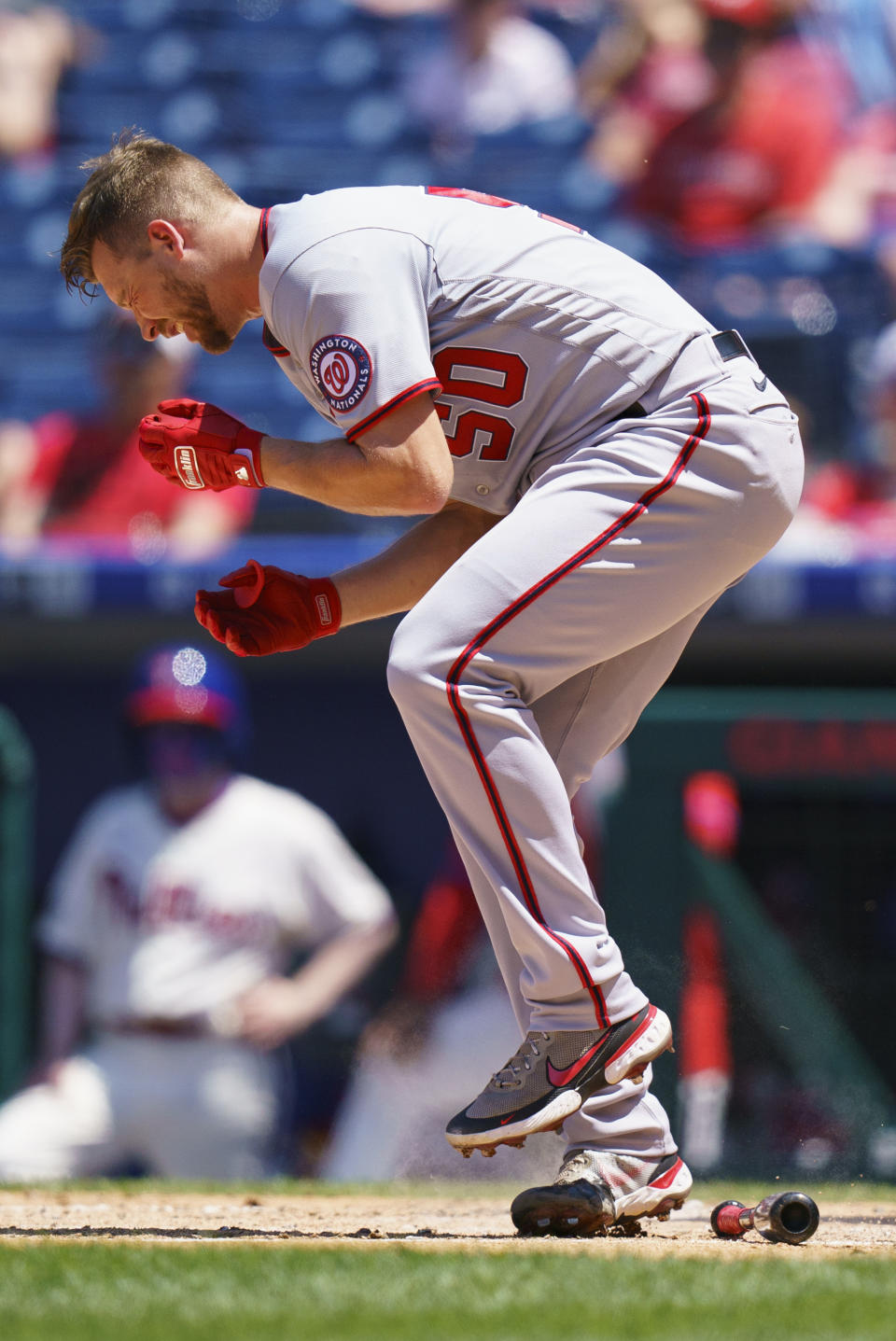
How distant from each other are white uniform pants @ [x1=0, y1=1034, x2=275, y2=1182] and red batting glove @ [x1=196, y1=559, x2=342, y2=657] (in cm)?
273

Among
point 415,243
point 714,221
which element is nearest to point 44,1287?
point 415,243

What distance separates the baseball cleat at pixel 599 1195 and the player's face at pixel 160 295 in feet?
4.68

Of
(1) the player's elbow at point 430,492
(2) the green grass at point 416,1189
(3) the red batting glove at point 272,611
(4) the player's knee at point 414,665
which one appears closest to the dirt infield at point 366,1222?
(2) the green grass at point 416,1189

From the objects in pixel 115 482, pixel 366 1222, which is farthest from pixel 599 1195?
pixel 115 482

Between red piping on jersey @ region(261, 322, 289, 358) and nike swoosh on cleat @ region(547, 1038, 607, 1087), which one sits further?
red piping on jersey @ region(261, 322, 289, 358)

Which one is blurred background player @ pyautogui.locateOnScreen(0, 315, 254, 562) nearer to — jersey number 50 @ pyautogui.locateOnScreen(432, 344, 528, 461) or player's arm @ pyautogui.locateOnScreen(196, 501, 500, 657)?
player's arm @ pyautogui.locateOnScreen(196, 501, 500, 657)

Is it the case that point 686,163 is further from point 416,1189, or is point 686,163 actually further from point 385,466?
point 385,466

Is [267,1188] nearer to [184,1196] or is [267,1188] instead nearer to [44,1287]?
[184,1196]

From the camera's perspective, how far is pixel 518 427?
2.76m

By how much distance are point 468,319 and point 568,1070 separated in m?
1.16

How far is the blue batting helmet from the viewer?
5.47 m

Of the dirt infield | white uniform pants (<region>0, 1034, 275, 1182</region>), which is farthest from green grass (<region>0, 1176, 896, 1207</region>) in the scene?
white uniform pants (<region>0, 1034, 275, 1182</region>)

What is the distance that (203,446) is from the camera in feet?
8.81

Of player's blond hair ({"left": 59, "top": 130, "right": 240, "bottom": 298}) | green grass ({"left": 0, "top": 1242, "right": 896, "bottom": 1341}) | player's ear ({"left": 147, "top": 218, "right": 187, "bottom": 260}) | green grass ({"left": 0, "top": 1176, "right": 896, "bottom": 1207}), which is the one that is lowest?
green grass ({"left": 0, "top": 1176, "right": 896, "bottom": 1207})
